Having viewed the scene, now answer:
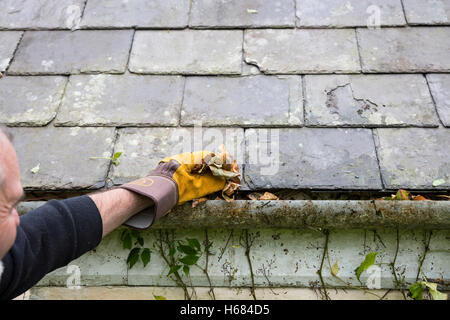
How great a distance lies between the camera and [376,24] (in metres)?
2.06

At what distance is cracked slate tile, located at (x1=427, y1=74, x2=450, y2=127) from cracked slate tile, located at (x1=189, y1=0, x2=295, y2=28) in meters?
0.72

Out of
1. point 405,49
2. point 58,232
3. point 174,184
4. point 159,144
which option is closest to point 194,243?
point 174,184

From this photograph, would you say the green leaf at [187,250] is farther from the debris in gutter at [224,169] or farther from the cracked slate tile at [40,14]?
the cracked slate tile at [40,14]

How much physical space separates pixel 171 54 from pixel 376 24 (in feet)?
3.38

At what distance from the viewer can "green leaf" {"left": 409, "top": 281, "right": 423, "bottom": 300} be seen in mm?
1693

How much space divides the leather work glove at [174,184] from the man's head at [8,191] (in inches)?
17.7

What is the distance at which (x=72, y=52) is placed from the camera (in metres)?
2.08

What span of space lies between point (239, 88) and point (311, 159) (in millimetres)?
479

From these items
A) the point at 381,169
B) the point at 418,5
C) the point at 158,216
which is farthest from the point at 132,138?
the point at 418,5

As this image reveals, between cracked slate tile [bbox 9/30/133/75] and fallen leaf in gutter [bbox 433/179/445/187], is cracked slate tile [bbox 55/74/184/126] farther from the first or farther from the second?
fallen leaf in gutter [bbox 433/179/445/187]

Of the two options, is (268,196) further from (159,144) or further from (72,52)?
(72,52)

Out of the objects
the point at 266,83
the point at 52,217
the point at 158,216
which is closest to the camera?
the point at 52,217

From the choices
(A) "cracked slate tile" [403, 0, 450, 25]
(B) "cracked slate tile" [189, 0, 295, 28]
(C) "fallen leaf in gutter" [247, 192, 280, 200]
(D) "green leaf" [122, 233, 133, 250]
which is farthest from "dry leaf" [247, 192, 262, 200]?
(A) "cracked slate tile" [403, 0, 450, 25]
